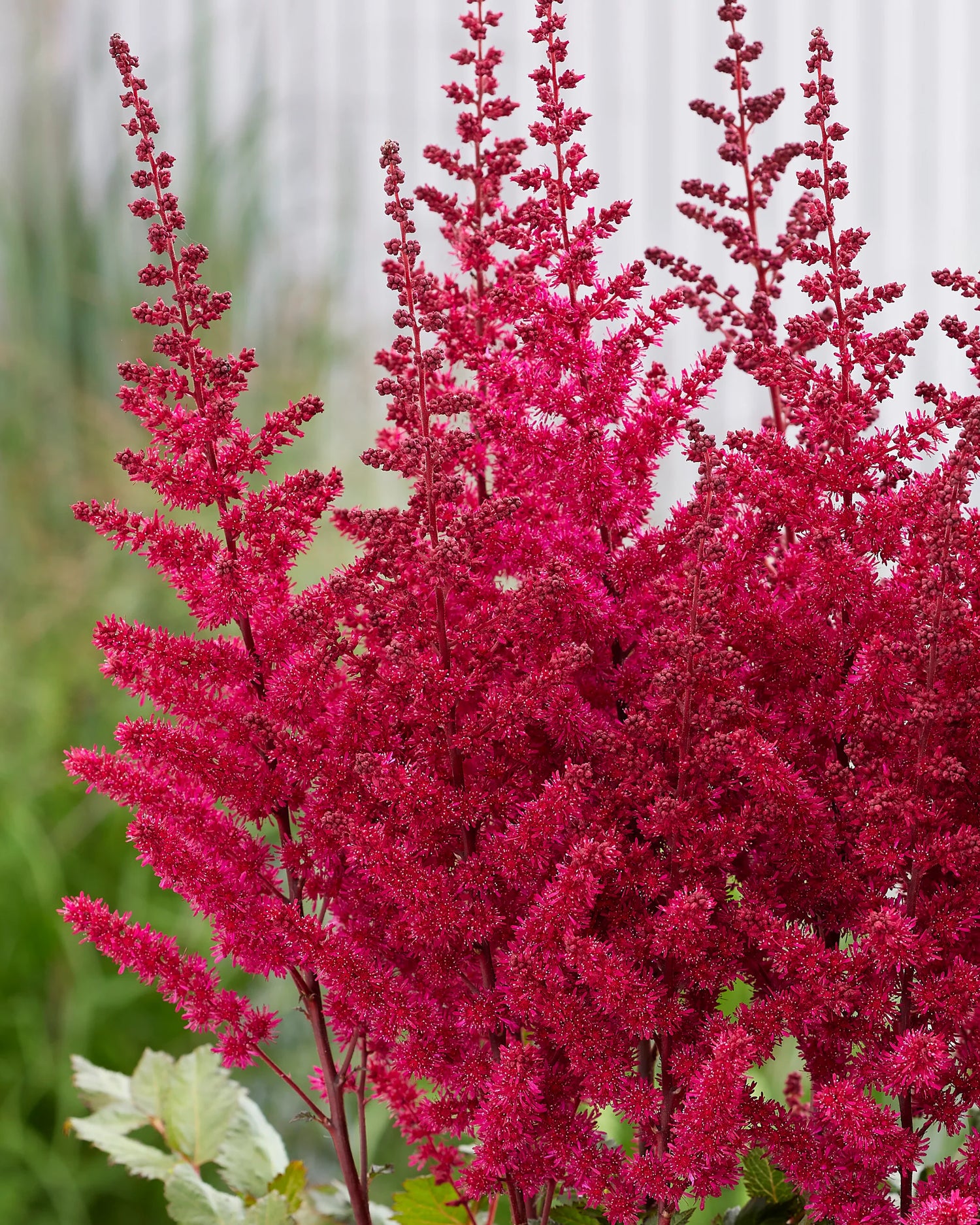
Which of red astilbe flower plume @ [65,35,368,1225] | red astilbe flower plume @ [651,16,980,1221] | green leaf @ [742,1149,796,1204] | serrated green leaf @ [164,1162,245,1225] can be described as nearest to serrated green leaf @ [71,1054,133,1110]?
serrated green leaf @ [164,1162,245,1225]

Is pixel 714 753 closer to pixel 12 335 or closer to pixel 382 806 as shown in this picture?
pixel 382 806

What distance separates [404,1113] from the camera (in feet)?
2.84

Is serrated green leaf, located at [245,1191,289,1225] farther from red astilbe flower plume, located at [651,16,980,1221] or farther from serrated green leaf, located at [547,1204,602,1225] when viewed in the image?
red astilbe flower plume, located at [651,16,980,1221]

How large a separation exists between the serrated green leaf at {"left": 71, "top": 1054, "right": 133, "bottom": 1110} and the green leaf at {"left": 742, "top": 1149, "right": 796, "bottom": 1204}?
1.72ft

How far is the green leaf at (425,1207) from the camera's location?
0.89 metres

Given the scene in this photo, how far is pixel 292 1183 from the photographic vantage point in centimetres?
95

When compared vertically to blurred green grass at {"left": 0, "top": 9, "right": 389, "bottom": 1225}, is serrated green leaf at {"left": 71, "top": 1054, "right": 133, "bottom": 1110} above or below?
below

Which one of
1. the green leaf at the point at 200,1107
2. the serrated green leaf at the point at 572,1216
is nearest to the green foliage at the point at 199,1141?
the green leaf at the point at 200,1107

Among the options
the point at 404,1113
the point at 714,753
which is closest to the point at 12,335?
the point at 404,1113

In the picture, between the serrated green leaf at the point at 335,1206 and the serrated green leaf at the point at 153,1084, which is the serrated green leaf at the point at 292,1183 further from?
the serrated green leaf at the point at 153,1084

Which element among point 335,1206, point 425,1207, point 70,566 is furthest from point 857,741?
point 70,566

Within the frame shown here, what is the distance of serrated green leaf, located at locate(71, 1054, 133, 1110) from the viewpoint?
110 centimetres

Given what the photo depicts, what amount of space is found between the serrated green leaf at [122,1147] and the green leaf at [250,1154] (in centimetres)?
4

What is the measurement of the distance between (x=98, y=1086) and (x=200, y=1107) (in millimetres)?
115
